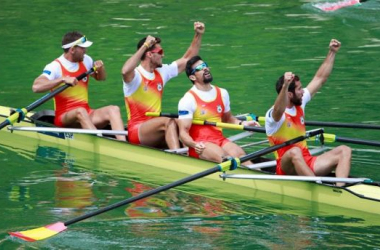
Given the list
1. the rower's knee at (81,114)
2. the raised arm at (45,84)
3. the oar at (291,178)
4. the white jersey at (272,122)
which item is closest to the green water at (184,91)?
the oar at (291,178)

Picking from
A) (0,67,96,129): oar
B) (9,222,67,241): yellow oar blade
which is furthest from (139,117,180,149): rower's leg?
(9,222,67,241): yellow oar blade

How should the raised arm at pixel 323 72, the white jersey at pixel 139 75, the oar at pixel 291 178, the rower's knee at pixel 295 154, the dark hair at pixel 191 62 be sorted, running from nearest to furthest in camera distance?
1. the oar at pixel 291 178
2. the rower's knee at pixel 295 154
3. the raised arm at pixel 323 72
4. the dark hair at pixel 191 62
5. the white jersey at pixel 139 75

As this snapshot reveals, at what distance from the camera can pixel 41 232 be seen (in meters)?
12.2

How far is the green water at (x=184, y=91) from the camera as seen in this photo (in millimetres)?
12133

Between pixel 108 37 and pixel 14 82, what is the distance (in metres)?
4.21

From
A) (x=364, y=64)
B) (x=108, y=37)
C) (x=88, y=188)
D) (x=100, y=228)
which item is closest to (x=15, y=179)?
(x=88, y=188)

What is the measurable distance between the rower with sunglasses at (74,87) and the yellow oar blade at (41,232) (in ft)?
10.3

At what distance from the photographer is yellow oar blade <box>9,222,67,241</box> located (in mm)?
12062

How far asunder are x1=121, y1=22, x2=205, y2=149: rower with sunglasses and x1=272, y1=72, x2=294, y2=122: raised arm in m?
2.16

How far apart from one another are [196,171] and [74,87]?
272 centimetres

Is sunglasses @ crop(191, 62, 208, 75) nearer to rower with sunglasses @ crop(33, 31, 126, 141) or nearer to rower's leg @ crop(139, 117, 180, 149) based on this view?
rower's leg @ crop(139, 117, 180, 149)

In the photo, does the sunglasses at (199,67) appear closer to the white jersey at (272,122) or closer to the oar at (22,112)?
the white jersey at (272,122)

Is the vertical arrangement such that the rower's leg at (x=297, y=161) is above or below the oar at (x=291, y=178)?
above

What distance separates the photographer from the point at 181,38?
79.4ft
